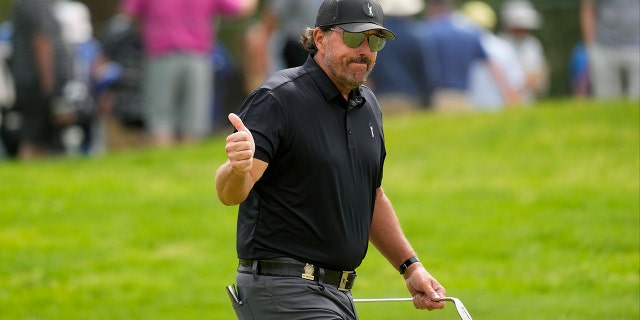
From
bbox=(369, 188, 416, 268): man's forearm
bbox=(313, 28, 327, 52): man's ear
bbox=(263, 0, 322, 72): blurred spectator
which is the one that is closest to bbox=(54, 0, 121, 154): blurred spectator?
bbox=(263, 0, 322, 72): blurred spectator

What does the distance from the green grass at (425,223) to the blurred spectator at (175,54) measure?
1.72 feet

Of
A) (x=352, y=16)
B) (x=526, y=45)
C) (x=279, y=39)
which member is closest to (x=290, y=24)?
(x=279, y=39)

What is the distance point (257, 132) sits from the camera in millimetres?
5625

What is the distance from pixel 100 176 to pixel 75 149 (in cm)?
236

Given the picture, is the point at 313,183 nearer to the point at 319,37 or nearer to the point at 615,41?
the point at 319,37

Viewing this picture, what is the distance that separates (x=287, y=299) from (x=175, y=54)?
398 inches

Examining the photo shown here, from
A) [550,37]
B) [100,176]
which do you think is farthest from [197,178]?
[550,37]

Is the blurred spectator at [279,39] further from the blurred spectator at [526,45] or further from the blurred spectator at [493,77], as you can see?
the blurred spectator at [526,45]

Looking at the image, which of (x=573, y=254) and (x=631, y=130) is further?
(x=631, y=130)

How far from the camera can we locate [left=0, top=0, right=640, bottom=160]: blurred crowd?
15.6 metres

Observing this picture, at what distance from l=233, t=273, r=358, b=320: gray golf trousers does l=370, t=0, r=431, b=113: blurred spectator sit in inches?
428

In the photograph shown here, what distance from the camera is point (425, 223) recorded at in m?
12.9

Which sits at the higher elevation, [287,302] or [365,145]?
[365,145]

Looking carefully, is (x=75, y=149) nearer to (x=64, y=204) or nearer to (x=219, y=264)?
(x=64, y=204)
